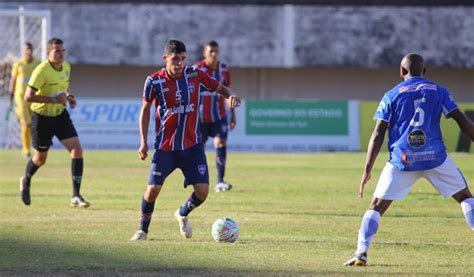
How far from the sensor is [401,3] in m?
38.9

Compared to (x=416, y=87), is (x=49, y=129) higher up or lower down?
lower down

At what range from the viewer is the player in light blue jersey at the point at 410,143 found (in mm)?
9414

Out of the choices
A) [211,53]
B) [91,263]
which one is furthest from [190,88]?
[211,53]

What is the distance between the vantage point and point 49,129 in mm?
14570

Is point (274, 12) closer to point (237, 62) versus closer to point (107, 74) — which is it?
point (237, 62)

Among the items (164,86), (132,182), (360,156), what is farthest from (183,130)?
(360,156)

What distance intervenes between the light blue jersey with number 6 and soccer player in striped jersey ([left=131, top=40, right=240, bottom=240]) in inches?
84.7

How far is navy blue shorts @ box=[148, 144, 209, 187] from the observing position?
11.2m

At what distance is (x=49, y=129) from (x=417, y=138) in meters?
6.54

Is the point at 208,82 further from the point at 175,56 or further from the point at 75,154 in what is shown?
the point at 75,154

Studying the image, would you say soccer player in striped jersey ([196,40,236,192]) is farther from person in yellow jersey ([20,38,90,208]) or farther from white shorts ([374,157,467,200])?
white shorts ([374,157,467,200])

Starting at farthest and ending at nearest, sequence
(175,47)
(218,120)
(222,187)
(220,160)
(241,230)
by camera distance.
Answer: (218,120)
(220,160)
(222,187)
(241,230)
(175,47)

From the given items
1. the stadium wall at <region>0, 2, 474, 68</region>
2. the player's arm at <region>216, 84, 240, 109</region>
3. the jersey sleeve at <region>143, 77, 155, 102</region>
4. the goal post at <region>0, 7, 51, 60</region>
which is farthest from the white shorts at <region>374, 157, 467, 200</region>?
the stadium wall at <region>0, 2, 474, 68</region>

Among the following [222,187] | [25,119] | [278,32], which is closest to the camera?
[222,187]
